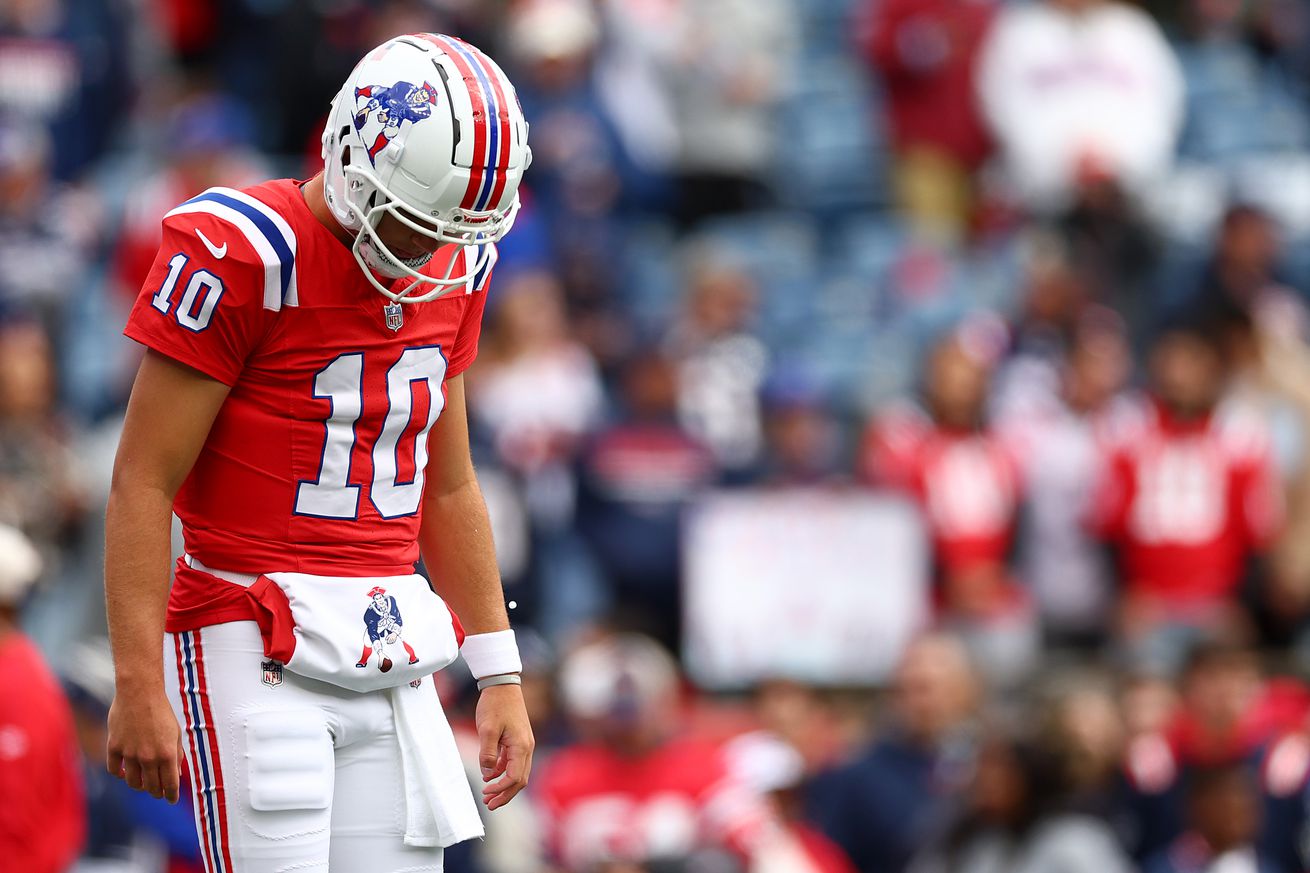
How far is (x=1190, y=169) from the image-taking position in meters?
11.7

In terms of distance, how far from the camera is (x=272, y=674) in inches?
133

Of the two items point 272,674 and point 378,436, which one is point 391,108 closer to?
point 378,436

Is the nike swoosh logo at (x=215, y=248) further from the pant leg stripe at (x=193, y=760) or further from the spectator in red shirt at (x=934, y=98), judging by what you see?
the spectator in red shirt at (x=934, y=98)

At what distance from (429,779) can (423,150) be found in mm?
1051

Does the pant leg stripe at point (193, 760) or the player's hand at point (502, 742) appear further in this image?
the player's hand at point (502, 742)

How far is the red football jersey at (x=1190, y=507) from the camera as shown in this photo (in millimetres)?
9000

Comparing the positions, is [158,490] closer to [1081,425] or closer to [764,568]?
[764,568]

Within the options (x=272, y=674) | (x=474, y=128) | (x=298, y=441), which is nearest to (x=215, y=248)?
(x=298, y=441)

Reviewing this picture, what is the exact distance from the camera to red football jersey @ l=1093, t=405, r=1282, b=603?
29.5ft

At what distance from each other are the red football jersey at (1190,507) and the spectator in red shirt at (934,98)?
8.97ft

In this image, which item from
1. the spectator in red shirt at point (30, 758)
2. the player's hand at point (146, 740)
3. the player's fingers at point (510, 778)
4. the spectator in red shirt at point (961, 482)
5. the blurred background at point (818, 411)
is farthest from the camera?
the spectator in red shirt at point (961, 482)

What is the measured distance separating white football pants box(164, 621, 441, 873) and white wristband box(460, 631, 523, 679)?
11.5 inches

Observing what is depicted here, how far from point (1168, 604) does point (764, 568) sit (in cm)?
175

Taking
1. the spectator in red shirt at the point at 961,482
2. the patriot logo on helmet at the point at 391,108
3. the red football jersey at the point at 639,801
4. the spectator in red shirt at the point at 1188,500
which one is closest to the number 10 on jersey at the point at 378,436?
the patriot logo on helmet at the point at 391,108
